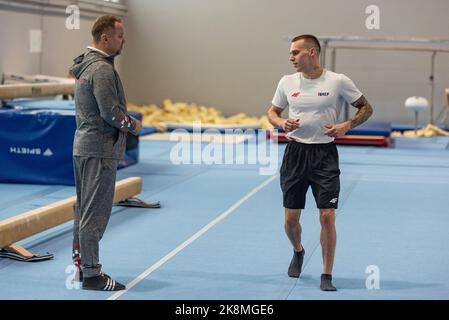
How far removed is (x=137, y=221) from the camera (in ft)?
23.7

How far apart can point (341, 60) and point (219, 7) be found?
113 inches

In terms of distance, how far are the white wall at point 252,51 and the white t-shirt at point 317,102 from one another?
38.3 feet

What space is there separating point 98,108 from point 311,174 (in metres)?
1.39

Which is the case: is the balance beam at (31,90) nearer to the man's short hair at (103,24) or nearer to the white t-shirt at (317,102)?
the man's short hair at (103,24)

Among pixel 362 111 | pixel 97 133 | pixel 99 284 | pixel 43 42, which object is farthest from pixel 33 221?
pixel 43 42

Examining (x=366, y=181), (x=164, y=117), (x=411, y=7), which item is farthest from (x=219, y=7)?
(x=366, y=181)

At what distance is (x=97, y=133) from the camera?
187 inches

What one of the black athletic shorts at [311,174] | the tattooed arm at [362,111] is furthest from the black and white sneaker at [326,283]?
the tattooed arm at [362,111]

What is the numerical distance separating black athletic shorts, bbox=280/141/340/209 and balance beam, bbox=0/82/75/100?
3.97m

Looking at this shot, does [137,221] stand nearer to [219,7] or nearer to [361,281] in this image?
[361,281]

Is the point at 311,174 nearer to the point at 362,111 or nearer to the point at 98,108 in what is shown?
the point at 362,111

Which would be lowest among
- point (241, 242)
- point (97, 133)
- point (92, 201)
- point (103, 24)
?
point (241, 242)

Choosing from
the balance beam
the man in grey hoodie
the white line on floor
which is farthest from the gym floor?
the balance beam

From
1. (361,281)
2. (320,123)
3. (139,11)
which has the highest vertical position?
(139,11)
